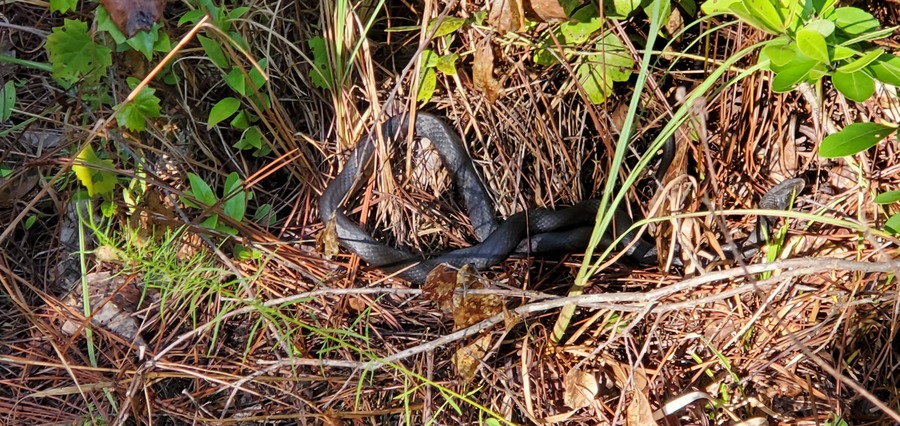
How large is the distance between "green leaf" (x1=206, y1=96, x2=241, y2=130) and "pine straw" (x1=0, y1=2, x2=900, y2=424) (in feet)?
0.54

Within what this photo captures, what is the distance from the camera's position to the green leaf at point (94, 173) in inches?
94.6

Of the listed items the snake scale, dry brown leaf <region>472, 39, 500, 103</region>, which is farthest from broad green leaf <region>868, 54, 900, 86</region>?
dry brown leaf <region>472, 39, 500, 103</region>

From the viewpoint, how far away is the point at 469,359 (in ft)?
7.28

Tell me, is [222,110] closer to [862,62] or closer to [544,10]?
[544,10]

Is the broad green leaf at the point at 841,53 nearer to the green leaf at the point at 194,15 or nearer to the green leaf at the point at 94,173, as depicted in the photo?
the green leaf at the point at 194,15

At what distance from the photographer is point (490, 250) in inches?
109

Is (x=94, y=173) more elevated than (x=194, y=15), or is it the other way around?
(x=194, y=15)

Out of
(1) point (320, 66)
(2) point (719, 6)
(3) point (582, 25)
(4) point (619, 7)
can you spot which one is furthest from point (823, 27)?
(1) point (320, 66)

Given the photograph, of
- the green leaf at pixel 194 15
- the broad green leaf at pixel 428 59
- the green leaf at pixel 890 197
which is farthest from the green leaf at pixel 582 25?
the green leaf at pixel 194 15

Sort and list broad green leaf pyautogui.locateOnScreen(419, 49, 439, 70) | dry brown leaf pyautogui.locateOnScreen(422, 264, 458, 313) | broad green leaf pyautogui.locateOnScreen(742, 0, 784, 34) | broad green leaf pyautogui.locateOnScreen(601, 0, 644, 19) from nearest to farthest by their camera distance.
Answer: broad green leaf pyautogui.locateOnScreen(742, 0, 784, 34) → dry brown leaf pyautogui.locateOnScreen(422, 264, 458, 313) → broad green leaf pyautogui.locateOnScreen(601, 0, 644, 19) → broad green leaf pyautogui.locateOnScreen(419, 49, 439, 70)

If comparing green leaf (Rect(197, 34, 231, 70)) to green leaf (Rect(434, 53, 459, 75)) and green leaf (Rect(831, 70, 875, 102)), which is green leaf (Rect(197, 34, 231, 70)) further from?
green leaf (Rect(831, 70, 875, 102))

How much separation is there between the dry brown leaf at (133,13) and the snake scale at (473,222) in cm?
95

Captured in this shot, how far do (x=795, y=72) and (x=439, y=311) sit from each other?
59.9 inches

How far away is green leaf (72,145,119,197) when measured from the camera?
2.40 meters
